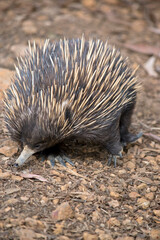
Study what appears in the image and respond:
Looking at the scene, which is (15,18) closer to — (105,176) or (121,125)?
(121,125)

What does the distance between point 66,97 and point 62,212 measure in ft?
3.42

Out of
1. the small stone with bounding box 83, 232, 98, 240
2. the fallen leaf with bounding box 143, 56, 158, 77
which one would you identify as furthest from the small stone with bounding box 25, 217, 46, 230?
the fallen leaf with bounding box 143, 56, 158, 77

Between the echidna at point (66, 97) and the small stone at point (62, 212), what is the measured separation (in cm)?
60

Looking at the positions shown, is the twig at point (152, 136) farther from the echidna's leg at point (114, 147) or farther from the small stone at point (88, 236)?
the small stone at point (88, 236)

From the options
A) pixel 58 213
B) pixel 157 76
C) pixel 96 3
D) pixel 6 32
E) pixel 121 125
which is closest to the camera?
pixel 58 213

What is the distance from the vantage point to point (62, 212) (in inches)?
124

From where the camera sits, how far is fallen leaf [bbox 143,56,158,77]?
6371 mm

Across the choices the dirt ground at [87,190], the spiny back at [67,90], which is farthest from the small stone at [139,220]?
the spiny back at [67,90]

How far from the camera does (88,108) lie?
3.61 meters

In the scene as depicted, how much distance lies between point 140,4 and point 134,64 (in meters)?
2.13

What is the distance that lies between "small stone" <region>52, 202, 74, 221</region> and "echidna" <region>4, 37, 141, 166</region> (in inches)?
23.4

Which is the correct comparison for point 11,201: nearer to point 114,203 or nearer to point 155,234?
point 114,203

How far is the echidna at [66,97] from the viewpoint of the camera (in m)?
3.31

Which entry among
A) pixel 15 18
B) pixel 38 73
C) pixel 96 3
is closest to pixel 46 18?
pixel 15 18
